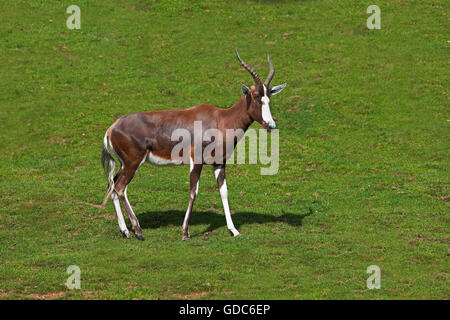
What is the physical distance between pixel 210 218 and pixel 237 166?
603cm

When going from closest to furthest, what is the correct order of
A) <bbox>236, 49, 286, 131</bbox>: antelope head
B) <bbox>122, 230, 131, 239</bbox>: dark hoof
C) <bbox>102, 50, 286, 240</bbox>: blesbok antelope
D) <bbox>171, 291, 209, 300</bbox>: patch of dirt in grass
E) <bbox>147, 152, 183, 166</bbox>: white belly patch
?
<bbox>171, 291, 209, 300</bbox>: patch of dirt in grass < <bbox>236, 49, 286, 131</bbox>: antelope head < <bbox>102, 50, 286, 240</bbox>: blesbok antelope < <bbox>147, 152, 183, 166</bbox>: white belly patch < <bbox>122, 230, 131, 239</bbox>: dark hoof

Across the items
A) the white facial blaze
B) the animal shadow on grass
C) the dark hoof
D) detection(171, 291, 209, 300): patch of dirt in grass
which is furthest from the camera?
the animal shadow on grass

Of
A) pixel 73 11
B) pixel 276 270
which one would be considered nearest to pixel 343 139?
pixel 276 270

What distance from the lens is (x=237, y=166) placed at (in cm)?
2559

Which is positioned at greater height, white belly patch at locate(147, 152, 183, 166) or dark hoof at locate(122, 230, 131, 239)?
white belly patch at locate(147, 152, 183, 166)

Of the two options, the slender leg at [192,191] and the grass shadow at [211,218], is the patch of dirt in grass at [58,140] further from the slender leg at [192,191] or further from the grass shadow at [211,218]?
the slender leg at [192,191]

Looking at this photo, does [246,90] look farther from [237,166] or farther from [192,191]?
[237,166]

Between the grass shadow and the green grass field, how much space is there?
9cm

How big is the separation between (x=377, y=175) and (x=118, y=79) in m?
14.6

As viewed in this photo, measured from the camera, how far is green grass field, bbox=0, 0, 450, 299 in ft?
50.6

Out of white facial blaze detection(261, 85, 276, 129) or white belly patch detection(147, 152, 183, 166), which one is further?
white belly patch detection(147, 152, 183, 166)

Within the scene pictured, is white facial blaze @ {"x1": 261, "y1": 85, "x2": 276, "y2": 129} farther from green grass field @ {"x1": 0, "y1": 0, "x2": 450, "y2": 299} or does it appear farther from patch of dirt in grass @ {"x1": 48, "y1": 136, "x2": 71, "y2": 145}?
patch of dirt in grass @ {"x1": 48, "y1": 136, "x2": 71, "y2": 145}

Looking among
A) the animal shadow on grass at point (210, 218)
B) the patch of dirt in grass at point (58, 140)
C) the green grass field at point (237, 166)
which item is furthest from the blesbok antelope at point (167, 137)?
the patch of dirt in grass at point (58, 140)

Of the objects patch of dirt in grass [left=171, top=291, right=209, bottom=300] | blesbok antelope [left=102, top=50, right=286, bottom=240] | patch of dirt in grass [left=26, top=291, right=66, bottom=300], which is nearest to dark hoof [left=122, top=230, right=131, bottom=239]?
blesbok antelope [left=102, top=50, right=286, bottom=240]
